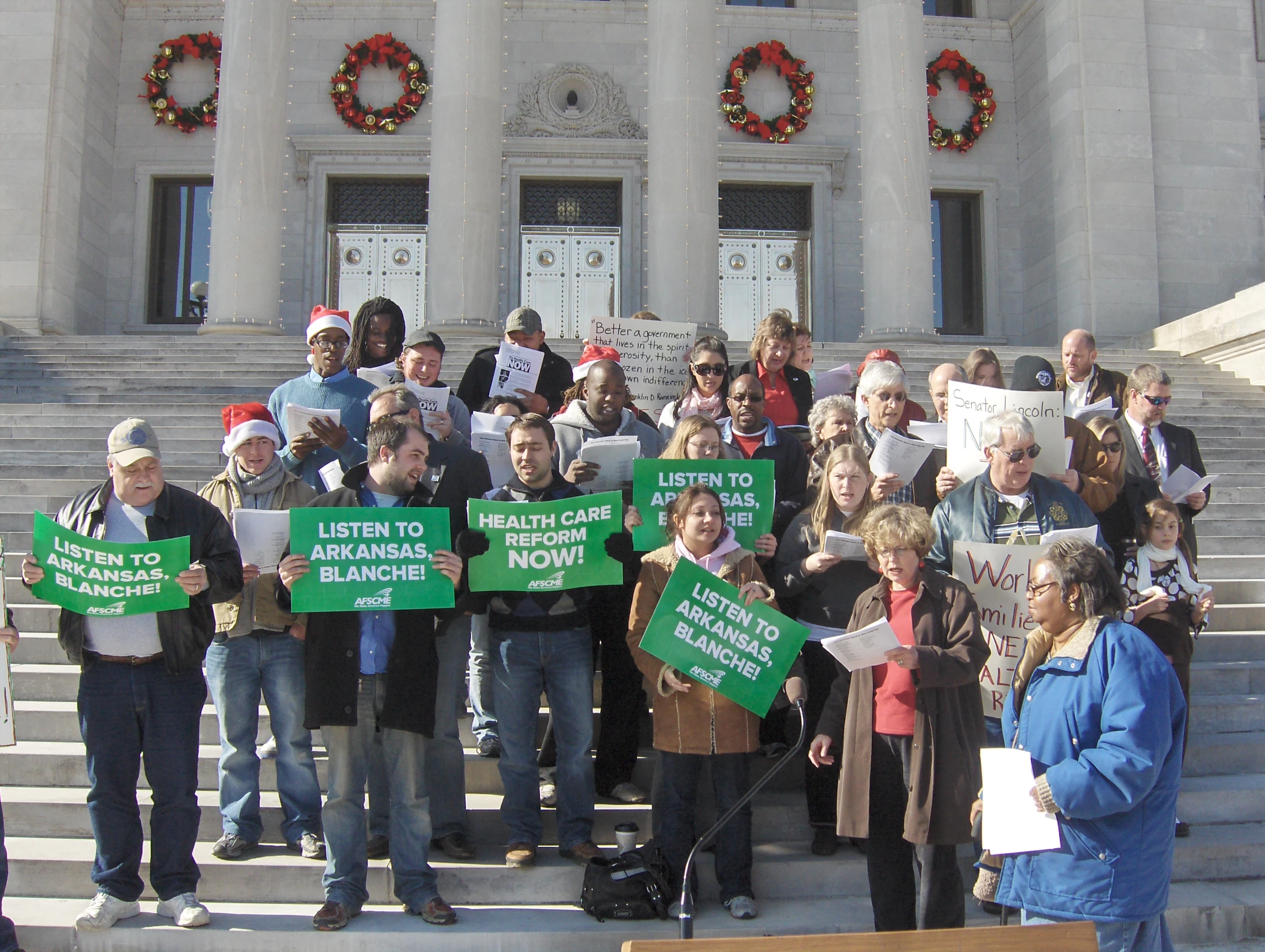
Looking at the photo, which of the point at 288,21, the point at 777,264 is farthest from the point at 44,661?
the point at 777,264

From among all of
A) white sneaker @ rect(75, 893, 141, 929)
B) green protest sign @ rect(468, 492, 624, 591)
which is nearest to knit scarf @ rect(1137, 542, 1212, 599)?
green protest sign @ rect(468, 492, 624, 591)

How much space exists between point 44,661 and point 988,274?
1937cm

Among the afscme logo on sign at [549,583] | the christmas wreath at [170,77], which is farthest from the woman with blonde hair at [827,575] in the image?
the christmas wreath at [170,77]

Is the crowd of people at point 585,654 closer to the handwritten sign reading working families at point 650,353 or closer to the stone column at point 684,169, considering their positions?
the handwritten sign reading working families at point 650,353

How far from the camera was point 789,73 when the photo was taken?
877 inches

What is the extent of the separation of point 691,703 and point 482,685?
176 centimetres

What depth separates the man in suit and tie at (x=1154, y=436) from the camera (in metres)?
7.33

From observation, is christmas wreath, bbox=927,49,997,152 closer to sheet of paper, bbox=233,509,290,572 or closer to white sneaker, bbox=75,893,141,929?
sheet of paper, bbox=233,509,290,572

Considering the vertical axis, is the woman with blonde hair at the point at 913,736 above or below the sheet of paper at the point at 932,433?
below

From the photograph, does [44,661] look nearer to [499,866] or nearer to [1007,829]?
[499,866]

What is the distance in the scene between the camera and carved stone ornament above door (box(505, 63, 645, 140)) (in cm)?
2208

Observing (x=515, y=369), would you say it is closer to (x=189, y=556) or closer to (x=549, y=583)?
(x=549, y=583)

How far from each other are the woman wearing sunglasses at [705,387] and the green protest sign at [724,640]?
7.07ft

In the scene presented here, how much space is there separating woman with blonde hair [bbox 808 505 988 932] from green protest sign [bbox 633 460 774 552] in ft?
3.26
